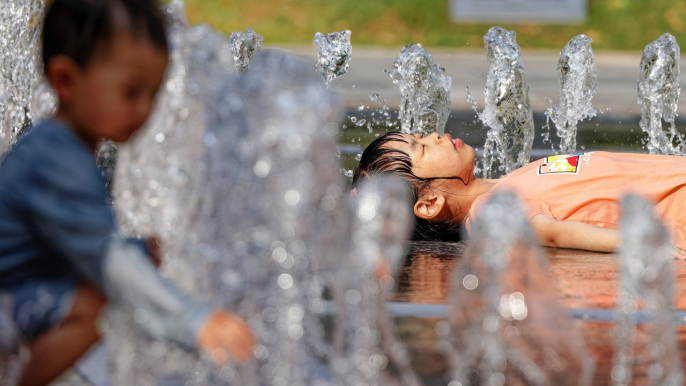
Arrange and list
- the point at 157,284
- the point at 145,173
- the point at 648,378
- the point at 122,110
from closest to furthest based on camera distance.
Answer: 1. the point at 157,284
2. the point at 122,110
3. the point at 648,378
4. the point at 145,173

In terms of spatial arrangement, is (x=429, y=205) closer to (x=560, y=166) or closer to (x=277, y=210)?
(x=560, y=166)

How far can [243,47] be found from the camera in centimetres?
655

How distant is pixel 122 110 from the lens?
1866mm

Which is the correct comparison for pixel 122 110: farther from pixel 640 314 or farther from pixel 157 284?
pixel 640 314

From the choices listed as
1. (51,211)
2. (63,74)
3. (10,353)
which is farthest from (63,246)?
(63,74)

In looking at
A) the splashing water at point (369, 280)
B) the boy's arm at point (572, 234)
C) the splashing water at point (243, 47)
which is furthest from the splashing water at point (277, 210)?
the splashing water at point (243, 47)

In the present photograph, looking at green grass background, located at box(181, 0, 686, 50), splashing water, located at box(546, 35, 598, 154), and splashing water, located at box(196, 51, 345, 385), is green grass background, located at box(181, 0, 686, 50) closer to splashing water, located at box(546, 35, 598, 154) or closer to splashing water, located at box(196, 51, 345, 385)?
splashing water, located at box(546, 35, 598, 154)

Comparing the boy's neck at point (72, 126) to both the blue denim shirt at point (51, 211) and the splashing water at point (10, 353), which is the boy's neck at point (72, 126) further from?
the splashing water at point (10, 353)

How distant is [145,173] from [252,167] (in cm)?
57

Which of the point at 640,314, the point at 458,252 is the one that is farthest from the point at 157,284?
the point at 458,252

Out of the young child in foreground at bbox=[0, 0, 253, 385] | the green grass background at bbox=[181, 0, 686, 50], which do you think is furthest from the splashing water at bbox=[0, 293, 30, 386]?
the green grass background at bbox=[181, 0, 686, 50]

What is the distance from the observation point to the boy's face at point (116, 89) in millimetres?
1844

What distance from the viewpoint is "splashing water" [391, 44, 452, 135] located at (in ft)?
19.8

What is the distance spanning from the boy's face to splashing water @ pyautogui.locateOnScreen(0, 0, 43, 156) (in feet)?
10.9
